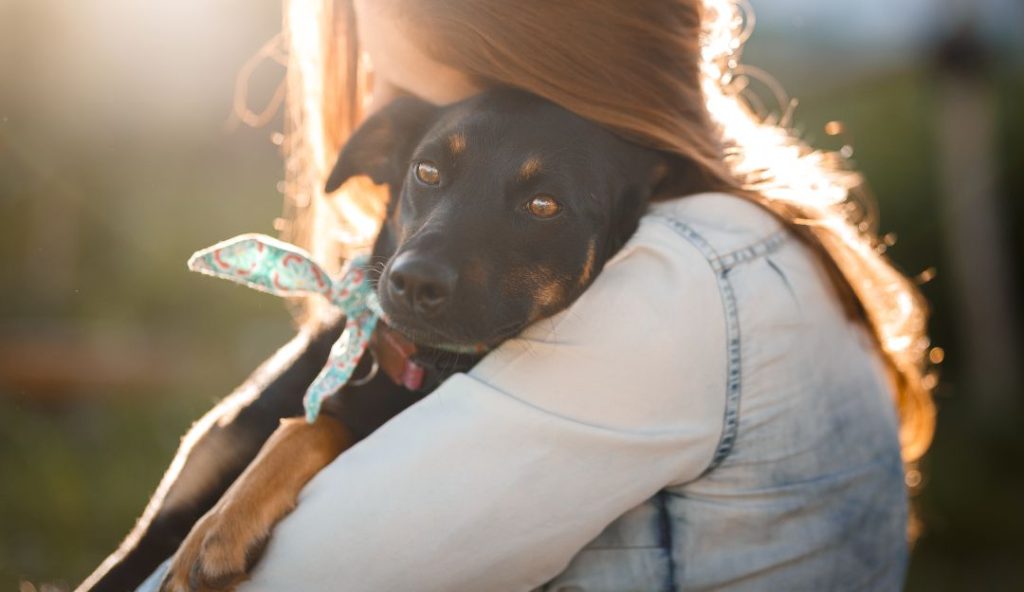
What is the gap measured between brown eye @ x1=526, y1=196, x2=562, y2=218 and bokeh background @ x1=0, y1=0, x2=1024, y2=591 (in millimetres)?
2535

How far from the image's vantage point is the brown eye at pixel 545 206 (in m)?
2.14

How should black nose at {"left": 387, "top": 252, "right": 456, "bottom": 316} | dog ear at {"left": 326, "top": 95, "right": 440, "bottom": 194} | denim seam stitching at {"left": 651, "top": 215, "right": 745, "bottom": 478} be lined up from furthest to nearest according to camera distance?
dog ear at {"left": 326, "top": 95, "right": 440, "bottom": 194}, black nose at {"left": 387, "top": 252, "right": 456, "bottom": 316}, denim seam stitching at {"left": 651, "top": 215, "right": 745, "bottom": 478}

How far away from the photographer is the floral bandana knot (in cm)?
210

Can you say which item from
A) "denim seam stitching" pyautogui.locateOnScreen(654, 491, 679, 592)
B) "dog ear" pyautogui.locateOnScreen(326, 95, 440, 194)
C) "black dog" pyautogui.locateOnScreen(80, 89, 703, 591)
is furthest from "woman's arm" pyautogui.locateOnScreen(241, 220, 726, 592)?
"dog ear" pyautogui.locateOnScreen(326, 95, 440, 194)

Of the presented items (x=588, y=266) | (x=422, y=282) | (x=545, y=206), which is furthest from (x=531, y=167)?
(x=422, y=282)

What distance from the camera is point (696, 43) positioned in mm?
2223

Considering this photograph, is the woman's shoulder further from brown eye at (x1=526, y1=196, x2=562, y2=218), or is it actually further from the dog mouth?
the dog mouth

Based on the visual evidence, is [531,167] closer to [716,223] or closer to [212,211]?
[716,223]

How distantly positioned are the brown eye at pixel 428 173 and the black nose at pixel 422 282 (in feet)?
0.91

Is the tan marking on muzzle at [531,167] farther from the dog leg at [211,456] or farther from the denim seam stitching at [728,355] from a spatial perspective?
the dog leg at [211,456]

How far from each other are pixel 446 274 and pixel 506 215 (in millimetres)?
243

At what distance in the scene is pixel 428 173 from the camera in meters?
2.23

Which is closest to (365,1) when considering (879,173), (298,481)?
(298,481)

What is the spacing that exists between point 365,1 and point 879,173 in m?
6.11
